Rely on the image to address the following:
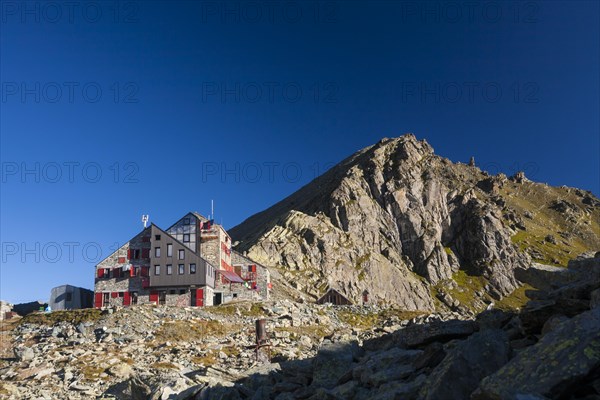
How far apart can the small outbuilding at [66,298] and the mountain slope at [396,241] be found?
→ 169 feet

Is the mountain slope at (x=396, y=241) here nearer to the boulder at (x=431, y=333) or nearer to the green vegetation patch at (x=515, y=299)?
the green vegetation patch at (x=515, y=299)

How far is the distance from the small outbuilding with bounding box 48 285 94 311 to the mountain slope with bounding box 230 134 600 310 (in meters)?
51.4

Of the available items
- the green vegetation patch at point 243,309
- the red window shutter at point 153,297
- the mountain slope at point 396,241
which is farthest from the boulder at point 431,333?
the mountain slope at point 396,241

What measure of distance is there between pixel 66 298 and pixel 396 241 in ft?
387

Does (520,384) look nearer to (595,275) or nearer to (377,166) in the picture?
(595,275)

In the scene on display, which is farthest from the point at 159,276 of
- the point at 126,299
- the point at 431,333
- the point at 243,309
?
the point at 431,333

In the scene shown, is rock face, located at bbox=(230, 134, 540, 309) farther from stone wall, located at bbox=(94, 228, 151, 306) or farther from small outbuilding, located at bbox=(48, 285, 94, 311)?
small outbuilding, located at bbox=(48, 285, 94, 311)

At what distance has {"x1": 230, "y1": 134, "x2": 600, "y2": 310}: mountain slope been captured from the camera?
13962 centimetres

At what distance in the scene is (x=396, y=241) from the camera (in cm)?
17438

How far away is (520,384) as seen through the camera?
8.77 m

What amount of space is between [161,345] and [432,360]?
4460 cm

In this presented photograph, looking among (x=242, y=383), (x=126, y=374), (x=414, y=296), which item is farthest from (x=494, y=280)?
(x=242, y=383)

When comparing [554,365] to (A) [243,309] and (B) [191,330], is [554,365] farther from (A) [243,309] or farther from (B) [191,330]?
(A) [243,309]

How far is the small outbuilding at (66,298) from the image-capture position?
81.8 m
